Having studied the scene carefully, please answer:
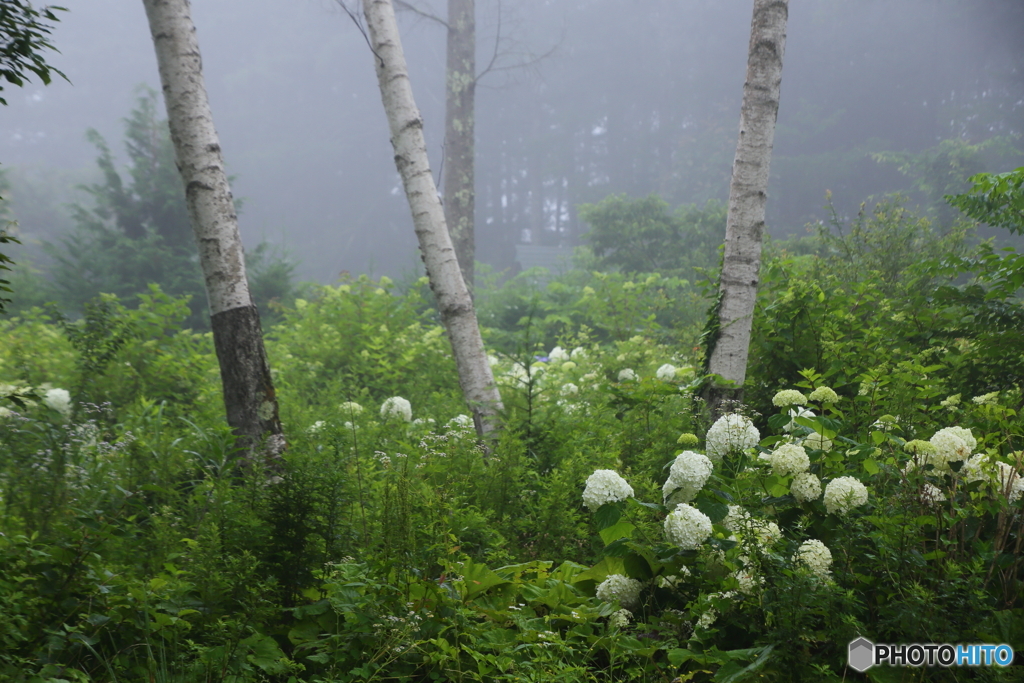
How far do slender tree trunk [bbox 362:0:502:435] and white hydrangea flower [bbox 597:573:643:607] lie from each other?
65.9 inches

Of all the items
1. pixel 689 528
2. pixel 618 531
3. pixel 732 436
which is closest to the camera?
pixel 689 528

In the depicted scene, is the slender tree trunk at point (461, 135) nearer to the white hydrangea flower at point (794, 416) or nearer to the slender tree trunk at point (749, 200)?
the slender tree trunk at point (749, 200)

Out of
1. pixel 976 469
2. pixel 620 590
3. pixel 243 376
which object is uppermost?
pixel 243 376

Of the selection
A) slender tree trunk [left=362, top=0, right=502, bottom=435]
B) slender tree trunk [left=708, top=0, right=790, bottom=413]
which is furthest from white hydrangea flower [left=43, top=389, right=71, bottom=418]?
slender tree trunk [left=708, top=0, right=790, bottom=413]

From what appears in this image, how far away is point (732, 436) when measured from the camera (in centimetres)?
209

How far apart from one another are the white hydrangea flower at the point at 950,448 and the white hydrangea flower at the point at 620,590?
998 millimetres

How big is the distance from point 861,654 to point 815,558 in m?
0.23

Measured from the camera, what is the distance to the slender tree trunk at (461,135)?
29.7 feet

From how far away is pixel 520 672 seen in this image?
1356mm

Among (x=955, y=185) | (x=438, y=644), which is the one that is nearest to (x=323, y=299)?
(x=438, y=644)

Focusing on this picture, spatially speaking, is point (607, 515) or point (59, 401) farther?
point (59, 401)

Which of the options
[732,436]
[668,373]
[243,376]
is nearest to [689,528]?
[732,436]

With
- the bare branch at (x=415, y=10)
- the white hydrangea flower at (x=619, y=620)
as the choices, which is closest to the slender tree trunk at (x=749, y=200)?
the white hydrangea flower at (x=619, y=620)

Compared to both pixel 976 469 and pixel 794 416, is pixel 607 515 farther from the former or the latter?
pixel 976 469
